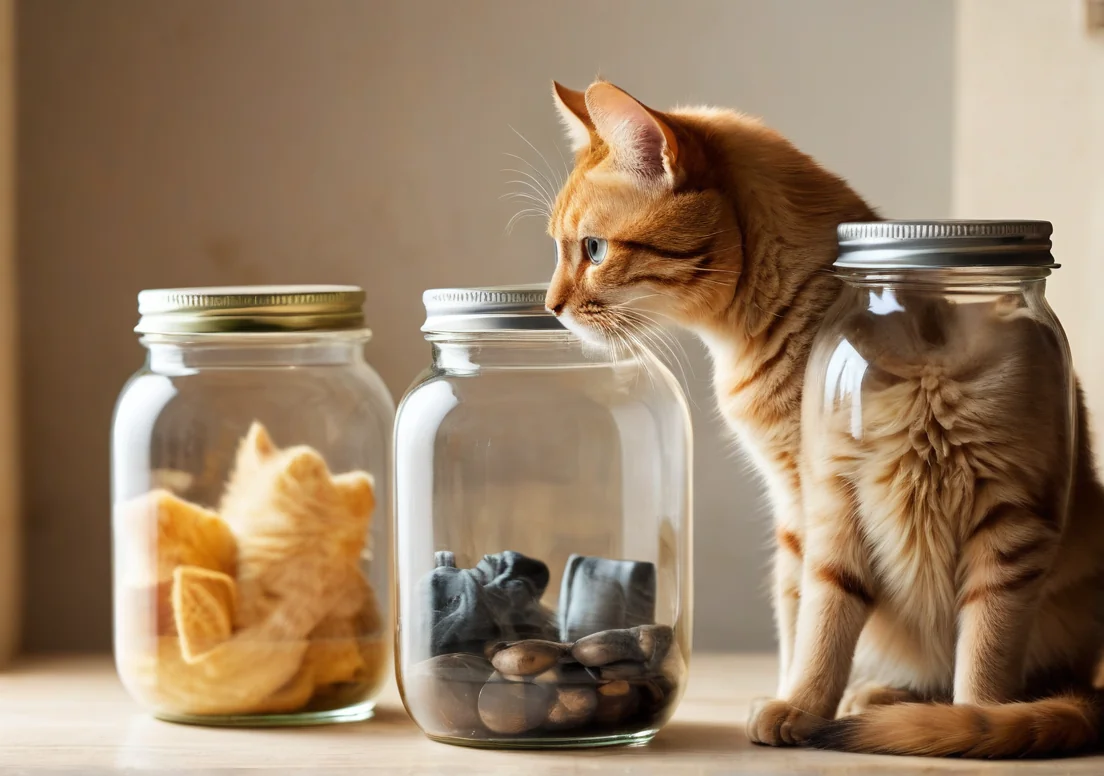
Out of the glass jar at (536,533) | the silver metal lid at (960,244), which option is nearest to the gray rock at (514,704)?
the glass jar at (536,533)

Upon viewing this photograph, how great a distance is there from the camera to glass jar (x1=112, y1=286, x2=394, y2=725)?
0.89 m

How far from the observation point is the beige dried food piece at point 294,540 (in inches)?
35.4

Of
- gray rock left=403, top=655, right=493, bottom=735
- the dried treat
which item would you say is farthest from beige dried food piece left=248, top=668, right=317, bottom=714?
gray rock left=403, top=655, right=493, bottom=735

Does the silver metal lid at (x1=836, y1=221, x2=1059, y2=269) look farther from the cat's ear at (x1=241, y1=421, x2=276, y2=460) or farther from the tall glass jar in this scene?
the cat's ear at (x1=241, y1=421, x2=276, y2=460)

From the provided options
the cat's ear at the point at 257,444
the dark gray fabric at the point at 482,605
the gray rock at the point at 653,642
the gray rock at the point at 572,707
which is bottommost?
the gray rock at the point at 572,707

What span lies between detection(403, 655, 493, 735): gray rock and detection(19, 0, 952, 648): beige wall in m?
0.51

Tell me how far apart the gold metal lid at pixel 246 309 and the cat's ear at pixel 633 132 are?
0.24 metres

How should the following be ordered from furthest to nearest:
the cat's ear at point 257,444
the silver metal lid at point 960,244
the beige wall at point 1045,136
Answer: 1. the beige wall at point 1045,136
2. the cat's ear at point 257,444
3. the silver metal lid at point 960,244

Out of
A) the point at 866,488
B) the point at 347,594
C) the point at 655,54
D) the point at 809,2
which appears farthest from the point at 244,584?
the point at 809,2

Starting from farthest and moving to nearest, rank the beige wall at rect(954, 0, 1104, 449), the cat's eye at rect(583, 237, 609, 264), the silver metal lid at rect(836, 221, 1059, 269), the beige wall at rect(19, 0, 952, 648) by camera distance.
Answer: the beige wall at rect(19, 0, 952, 648) → the beige wall at rect(954, 0, 1104, 449) → the cat's eye at rect(583, 237, 609, 264) → the silver metal lid at rect(836, 221, 1059, 269)

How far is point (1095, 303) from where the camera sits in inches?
42.9

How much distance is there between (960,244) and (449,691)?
0.46m

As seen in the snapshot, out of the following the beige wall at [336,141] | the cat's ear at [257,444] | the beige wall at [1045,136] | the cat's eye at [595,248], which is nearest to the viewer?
the cat's eye at [595,248]

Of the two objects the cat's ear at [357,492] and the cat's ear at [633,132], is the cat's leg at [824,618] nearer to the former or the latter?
the cat's ear at [633,132]
